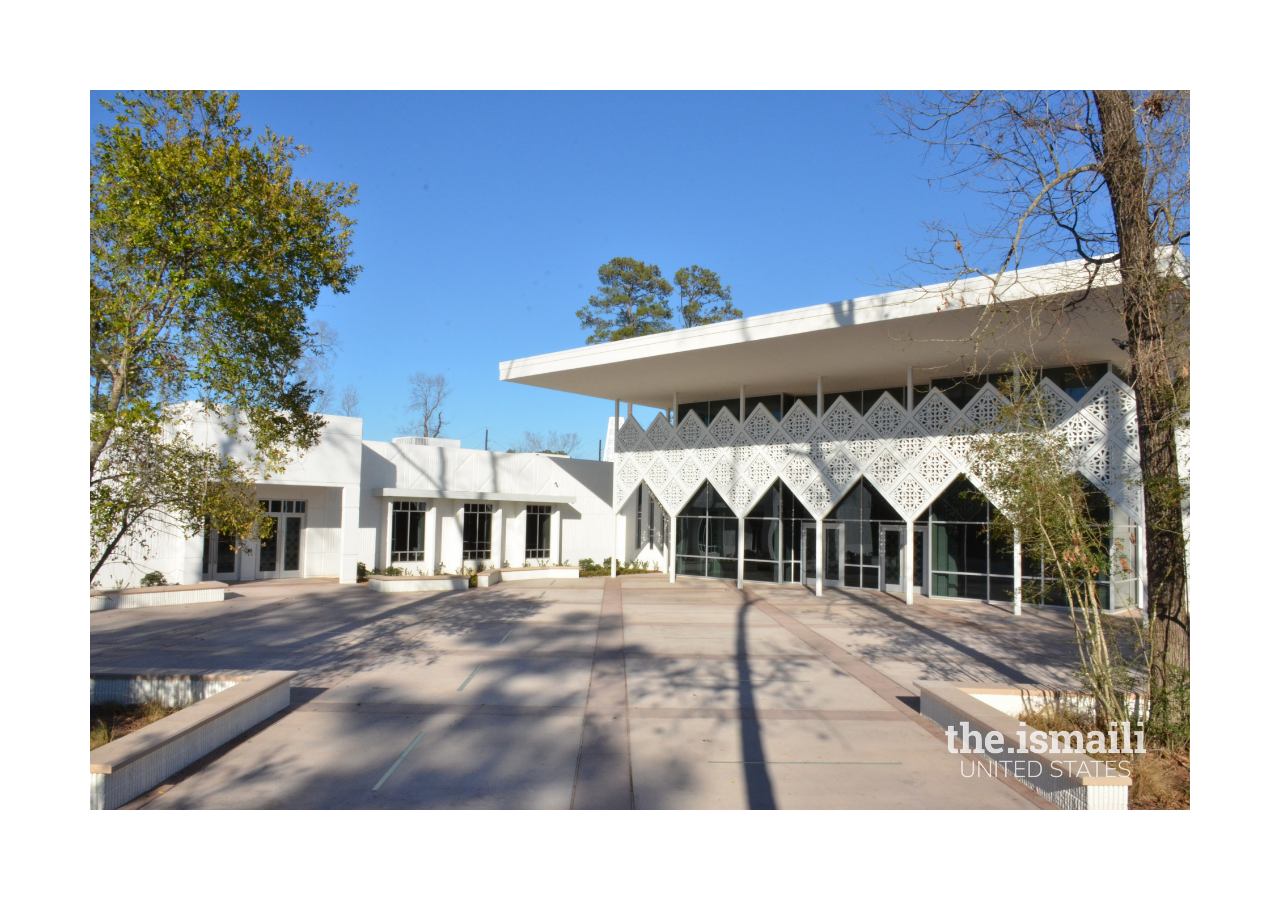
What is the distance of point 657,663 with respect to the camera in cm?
1177

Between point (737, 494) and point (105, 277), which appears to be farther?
point (737, 494)

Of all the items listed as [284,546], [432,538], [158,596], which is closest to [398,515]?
[432,538]

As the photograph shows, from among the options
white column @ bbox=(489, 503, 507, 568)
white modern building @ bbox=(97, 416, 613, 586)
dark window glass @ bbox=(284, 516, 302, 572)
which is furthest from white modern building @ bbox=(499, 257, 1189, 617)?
dark window glass @ bbox=(284, 516, 302, 572)

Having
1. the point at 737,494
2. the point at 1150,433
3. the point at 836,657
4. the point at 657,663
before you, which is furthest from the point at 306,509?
the point at 1150,433

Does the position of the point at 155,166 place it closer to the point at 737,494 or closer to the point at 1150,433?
the point at 1150,433

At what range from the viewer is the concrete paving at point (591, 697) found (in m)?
6.43

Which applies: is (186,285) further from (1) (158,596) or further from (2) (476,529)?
(2) (476,529)

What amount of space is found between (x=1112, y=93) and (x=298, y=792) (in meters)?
9.88

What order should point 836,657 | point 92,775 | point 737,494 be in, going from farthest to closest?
point 737,494, point 836,657, point 92,775

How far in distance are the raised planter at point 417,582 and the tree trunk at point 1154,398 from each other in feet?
61.6

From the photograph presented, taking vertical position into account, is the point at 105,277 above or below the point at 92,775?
above

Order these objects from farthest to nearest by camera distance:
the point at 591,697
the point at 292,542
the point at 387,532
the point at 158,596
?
the point at 387,532
the point at 292,542
the point at 158,596
the point at 591,697

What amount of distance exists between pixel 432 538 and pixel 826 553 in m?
13.0

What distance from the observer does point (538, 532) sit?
94.2 feet
